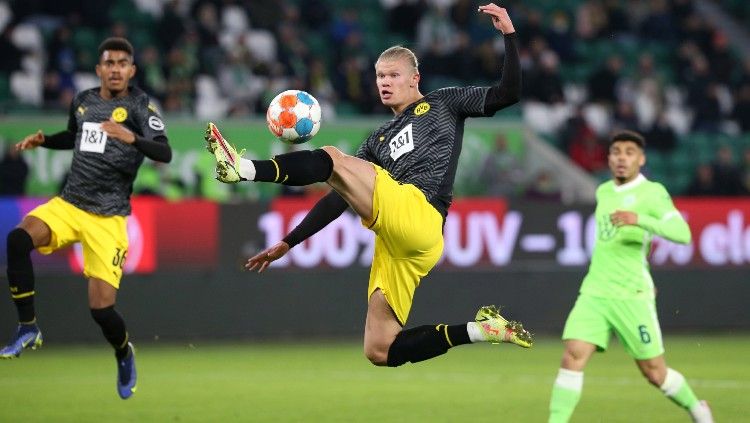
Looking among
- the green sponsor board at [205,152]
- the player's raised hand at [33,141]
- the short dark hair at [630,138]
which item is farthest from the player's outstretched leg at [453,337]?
the green sponsor board at [205,152]

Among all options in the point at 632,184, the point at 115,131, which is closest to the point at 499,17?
the point at 632,184

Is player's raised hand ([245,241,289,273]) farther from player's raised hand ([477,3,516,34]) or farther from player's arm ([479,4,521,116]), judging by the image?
player's raised hand ([477,3,516,34])

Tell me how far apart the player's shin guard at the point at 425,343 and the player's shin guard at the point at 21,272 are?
8.78 feet

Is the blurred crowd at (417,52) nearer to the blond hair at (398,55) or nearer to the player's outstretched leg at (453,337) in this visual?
the blond hair at (398,55)

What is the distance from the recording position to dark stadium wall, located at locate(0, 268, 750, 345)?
14242 millimetres

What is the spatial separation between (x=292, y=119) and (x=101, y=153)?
2371mm

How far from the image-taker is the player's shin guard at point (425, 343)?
7797mm

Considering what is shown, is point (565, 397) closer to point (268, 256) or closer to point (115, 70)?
point (268, 256)

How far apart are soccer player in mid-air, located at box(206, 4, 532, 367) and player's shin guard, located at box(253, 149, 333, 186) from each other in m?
0.26

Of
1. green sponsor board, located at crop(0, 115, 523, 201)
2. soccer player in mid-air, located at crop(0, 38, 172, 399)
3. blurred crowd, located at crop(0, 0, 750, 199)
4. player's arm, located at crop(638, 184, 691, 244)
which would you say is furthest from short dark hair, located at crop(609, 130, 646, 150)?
blurred crowd, located at crop(0, 0, 750, 199)

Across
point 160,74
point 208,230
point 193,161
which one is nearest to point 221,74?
point 160,74

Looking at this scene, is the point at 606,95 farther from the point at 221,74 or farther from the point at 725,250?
the point at 221,74

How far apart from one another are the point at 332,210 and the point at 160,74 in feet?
30.7

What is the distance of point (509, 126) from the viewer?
56.9 ft
